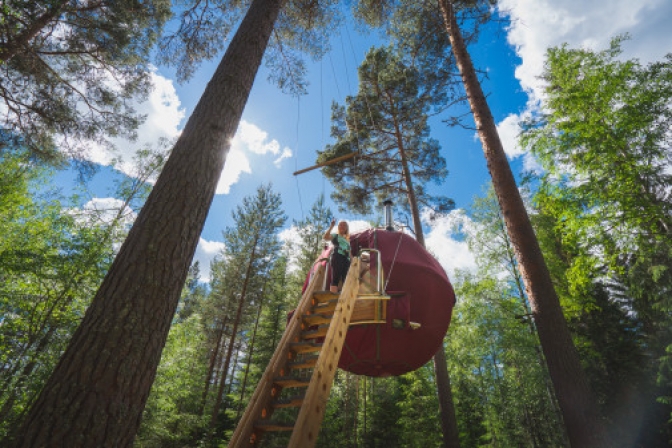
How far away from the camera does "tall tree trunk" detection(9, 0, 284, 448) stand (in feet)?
5.51

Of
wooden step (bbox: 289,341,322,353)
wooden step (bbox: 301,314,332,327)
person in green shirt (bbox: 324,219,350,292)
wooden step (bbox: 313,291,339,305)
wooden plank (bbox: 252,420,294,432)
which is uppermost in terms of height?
person in green shirt (bbox: 324,219,350,292)

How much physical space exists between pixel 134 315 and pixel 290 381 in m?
1.86

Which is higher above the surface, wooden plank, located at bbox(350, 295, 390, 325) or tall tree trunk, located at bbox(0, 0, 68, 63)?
tall tree trunk, located at bbox(0, 0, 68, 63)

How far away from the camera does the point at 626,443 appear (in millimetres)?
14648

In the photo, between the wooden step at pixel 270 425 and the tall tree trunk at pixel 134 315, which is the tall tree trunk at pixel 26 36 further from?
the wooden step at pixel 270 425

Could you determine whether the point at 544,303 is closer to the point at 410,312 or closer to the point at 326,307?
the point at 410,312

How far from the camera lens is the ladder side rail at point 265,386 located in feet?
9.14

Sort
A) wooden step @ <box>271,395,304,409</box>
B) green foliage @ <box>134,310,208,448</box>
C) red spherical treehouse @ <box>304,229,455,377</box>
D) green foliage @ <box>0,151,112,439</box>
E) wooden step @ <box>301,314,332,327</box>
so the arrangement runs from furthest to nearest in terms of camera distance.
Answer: green foliage @ <box>134,310,208,448</box> < green foliage @ <box>0,151,112,439</box> < red spherical treehouse @ <box>304,229,455,377</box> < wooden step @ <box>301,314,332,327</box> < wooden step @ <box>271,395,304,409</box>

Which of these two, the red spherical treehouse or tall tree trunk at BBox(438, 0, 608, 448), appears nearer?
tall tree trunk at BBox(438, 0, 608, 448)

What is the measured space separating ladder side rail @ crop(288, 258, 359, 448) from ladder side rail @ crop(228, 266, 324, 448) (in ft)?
1.75

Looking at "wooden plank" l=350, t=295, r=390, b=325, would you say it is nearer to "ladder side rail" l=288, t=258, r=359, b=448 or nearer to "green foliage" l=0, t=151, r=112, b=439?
"ladder side rail" l=288, t=258, r=359, b=448

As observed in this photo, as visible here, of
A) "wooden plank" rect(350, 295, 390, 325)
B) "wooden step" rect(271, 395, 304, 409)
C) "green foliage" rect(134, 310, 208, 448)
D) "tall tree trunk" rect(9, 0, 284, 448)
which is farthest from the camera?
"green foliage" rect(134, 310, 208, 448)

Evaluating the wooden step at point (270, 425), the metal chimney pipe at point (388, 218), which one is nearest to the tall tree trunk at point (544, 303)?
the metal chimney pipe at point (388, 218)

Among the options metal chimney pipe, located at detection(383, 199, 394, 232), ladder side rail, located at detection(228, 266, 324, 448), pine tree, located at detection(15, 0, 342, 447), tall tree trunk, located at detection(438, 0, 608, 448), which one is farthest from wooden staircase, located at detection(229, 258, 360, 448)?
tall tree trunk, located at detection(438, 0, 608, 448)
